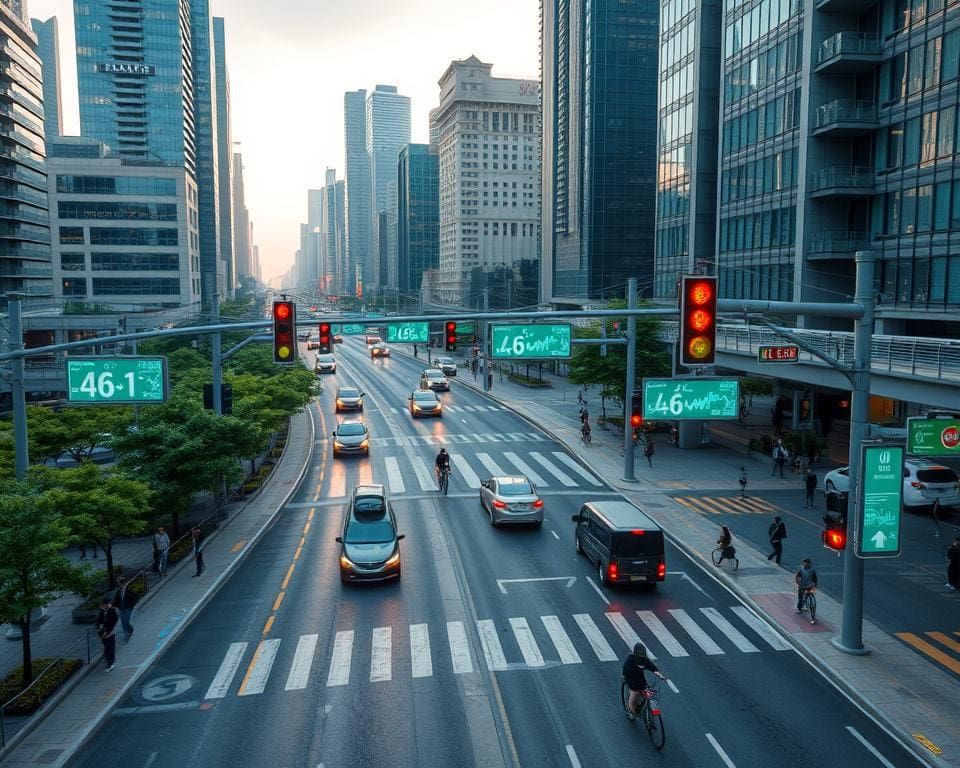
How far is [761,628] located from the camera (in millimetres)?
19688

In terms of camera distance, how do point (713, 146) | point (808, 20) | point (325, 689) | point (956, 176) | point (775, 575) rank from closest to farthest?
point (325, 689), point (775, 575), point (956, 176), point (808, 20), point (713, 146)

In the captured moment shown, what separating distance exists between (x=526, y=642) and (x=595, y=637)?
175 cm

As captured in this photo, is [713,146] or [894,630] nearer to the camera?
[894,630]

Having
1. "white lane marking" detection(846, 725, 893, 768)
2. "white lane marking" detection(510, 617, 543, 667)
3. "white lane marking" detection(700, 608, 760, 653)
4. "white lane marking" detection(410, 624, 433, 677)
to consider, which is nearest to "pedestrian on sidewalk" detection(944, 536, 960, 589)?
"white lane marking" detection(700, 608, 760, 653)

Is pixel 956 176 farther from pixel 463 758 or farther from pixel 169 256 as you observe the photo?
pixel 169 256

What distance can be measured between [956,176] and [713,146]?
26172mm

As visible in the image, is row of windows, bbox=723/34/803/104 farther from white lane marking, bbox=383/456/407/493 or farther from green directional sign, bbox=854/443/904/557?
green directional sign, bbox=854/443/904/557

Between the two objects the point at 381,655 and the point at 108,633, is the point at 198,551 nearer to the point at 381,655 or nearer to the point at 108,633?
the point at 108,633

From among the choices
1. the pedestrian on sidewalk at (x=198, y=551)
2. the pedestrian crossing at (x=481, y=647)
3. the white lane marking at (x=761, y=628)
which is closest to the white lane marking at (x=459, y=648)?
the pedestrian crossing at (x=481, y=647)

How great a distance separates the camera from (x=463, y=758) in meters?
13.5

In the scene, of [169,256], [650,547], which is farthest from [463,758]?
[169,256]

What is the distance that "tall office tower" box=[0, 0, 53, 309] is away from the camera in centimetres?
8325

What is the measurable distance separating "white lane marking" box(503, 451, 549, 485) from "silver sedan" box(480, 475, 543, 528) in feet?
24.6

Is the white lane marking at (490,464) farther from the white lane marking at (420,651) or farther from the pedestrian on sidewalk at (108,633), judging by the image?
Answer: the pedestrian on sidewalk at (108,633)
